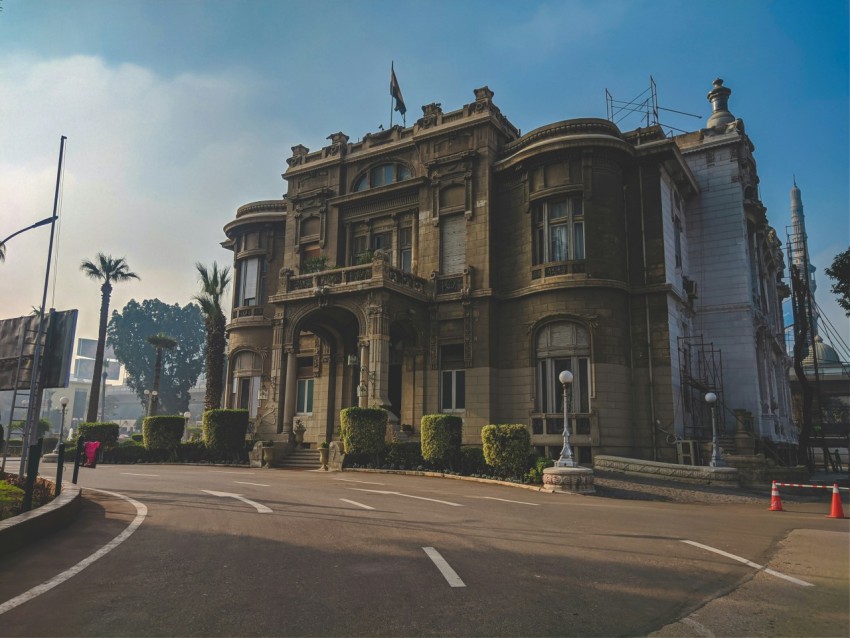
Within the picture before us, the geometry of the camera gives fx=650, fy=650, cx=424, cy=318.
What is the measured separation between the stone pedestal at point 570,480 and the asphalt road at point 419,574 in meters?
5.07

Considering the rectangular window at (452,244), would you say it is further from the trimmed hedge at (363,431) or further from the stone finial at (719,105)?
the stone finial at (719,105)

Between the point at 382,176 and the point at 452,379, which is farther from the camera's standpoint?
the point at 382,176

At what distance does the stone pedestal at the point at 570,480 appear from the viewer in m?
17.7

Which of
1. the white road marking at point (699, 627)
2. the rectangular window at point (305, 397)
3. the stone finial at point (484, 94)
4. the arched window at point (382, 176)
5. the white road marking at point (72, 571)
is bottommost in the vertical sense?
the white road marking at point (699, 627)

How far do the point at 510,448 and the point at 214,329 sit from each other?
2346 centimetres

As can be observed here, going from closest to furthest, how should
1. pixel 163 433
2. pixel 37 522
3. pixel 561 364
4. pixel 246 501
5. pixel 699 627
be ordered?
pixel 699 627 → pixel 37 522 → pixel 246 501 → pixel 561 364 → pixel 163 433

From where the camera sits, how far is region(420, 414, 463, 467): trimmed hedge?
21734 mm

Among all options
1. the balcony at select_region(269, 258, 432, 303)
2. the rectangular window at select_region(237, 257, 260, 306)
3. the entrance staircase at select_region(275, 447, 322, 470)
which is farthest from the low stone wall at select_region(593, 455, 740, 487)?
the rectangular window at select_region(237, 257, 260, 306)

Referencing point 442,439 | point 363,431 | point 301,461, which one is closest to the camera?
point 442,439

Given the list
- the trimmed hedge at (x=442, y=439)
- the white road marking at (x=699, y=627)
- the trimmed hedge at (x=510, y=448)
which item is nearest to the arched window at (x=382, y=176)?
the trimmed hedge at (x=442, y=439)

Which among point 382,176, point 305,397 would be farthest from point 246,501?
point 382,176

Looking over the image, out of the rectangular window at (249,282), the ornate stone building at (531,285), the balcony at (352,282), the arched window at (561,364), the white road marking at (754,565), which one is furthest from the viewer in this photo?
the rectangular window at (249,282)

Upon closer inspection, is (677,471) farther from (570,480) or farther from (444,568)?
(444,568)

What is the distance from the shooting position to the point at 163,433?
30.0 m
